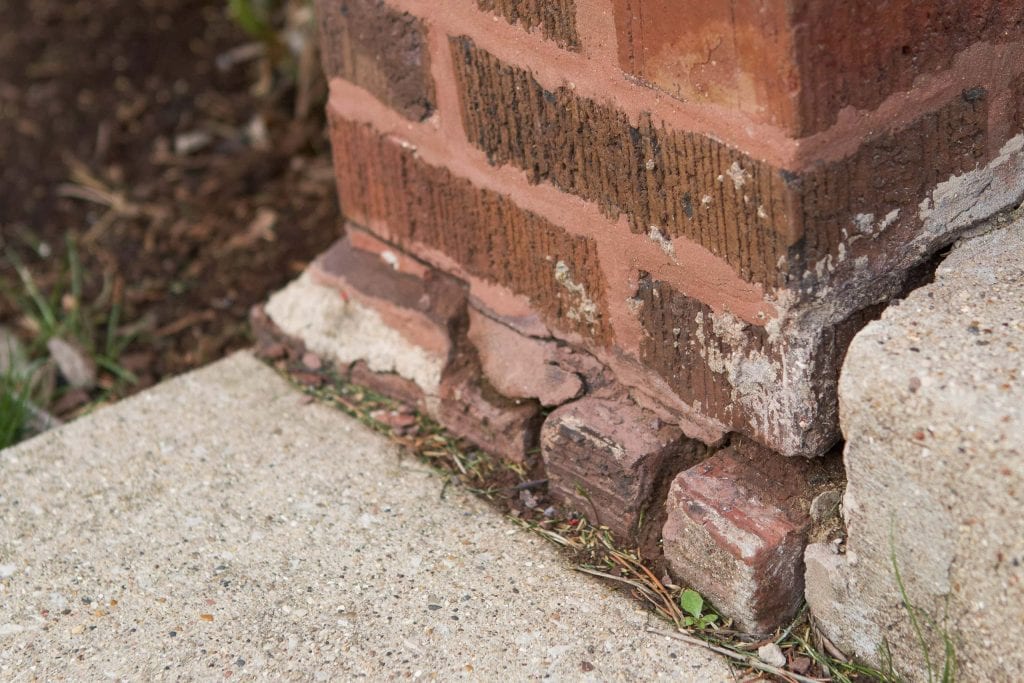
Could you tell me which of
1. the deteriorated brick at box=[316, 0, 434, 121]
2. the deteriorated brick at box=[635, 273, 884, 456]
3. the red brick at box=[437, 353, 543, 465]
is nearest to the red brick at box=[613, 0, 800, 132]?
the deteriorated brick at box=[635, 273, 884, 456]

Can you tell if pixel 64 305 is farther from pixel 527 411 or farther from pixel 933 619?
pixel 933 619

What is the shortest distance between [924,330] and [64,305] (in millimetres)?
2086

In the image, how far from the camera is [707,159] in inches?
62.2

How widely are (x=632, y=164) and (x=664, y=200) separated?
0.07 metres

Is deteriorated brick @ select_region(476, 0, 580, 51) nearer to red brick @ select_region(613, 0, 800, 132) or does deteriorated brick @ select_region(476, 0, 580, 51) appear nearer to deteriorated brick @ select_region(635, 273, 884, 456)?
red brick @ select_region(613, 0, 800, 132)

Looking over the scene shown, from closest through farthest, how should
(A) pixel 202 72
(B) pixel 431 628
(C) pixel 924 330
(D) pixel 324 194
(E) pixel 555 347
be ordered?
(C) pixel 924 330, (B) pixel 431 628, (E) pixel 555 347, (D) pixel 324 194, (A) pixel 202 72

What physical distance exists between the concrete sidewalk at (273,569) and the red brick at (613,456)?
110 millimetres

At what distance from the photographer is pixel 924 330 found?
58.9 inches

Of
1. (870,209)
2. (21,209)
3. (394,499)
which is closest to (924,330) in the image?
(870,209)

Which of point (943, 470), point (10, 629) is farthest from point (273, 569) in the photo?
point (943, 470)

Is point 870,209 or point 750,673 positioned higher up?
point 870,209

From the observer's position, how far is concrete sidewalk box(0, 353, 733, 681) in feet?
5.63

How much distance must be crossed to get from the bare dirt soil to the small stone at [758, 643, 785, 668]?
4.70ft

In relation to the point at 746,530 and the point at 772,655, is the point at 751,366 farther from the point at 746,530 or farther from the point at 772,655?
the point at 772,655
